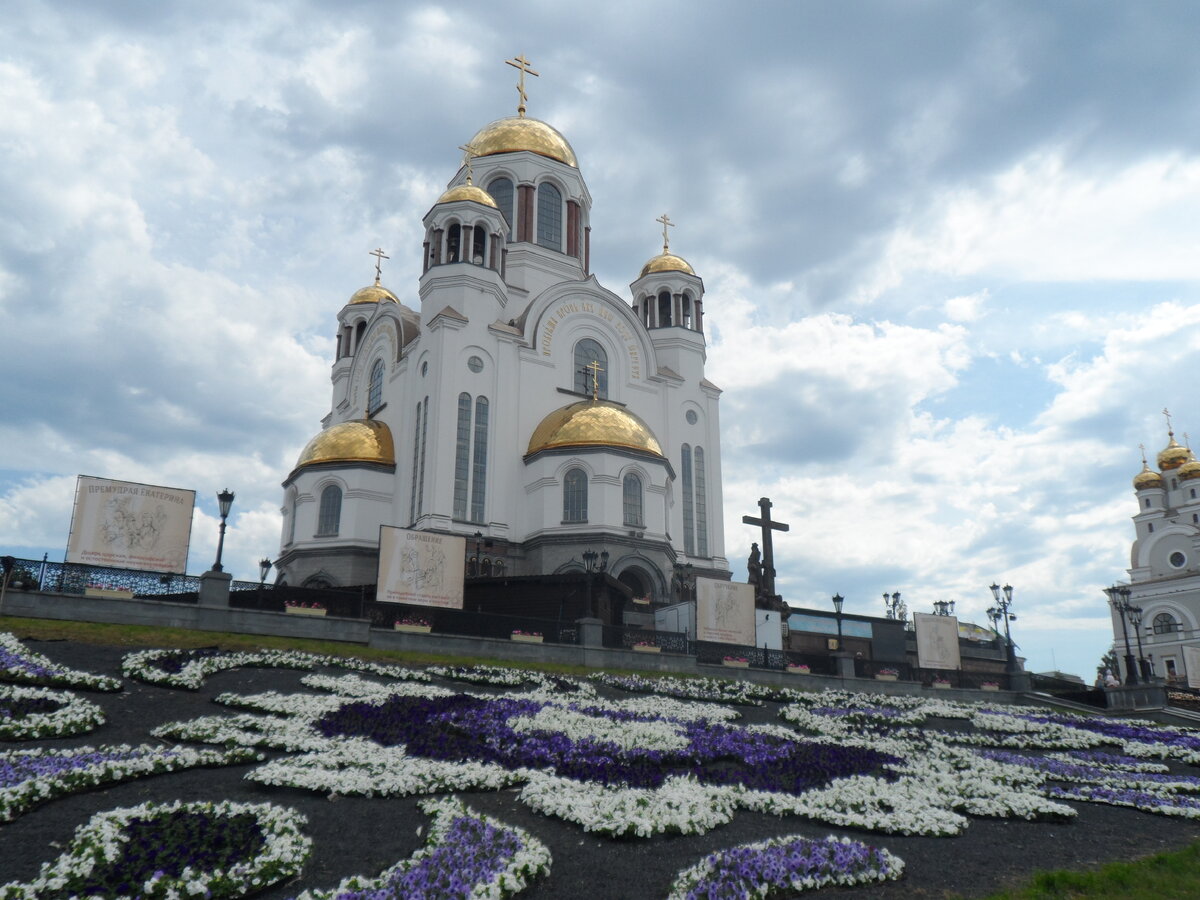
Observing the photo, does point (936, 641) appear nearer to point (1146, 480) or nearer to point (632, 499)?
point (632, 499)

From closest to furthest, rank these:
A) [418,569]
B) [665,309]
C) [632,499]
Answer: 1. [418,569]
2. [632,499]
3. [665,309]

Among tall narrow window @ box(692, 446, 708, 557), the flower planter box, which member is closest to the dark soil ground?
the flower planter box

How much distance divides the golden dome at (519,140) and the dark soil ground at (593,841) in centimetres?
3703

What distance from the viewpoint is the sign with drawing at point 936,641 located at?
29047 millimetres

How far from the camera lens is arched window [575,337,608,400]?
39000 millimetres

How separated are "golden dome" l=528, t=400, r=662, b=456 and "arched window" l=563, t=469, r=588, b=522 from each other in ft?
3.82

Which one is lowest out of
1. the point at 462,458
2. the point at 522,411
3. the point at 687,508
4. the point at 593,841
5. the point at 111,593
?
the point at 593,841

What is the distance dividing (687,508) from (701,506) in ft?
2.60

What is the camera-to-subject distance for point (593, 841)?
27.3ft

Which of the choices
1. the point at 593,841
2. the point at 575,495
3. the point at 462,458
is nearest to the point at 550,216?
the point at 462,458

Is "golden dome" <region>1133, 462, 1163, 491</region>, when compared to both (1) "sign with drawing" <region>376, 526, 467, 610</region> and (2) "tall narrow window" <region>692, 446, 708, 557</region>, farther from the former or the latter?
(1) "sign with drawing" <region>376, 526, 467, 610</region>

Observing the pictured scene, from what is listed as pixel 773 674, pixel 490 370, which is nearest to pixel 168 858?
pixel 773 674

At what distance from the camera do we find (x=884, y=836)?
29.9ft

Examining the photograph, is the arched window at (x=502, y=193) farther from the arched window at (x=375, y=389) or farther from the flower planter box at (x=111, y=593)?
the flower planter box at (x=111, y=593)
